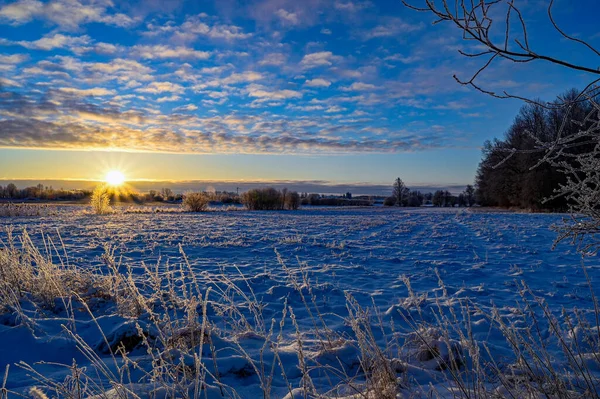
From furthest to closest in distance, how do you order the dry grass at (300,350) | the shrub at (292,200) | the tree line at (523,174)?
the shrub at (292,200)
the tree line at (523,174)
the dry grass at (300,350)

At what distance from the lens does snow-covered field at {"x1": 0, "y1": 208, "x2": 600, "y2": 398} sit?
283cm

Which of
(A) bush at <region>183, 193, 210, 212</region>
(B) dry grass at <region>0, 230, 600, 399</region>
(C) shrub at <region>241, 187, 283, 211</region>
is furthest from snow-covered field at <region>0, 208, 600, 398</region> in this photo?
(C) shrub at <region>241, 187, 283, 211</region>

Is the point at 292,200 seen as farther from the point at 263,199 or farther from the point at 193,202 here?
the point at 193,202

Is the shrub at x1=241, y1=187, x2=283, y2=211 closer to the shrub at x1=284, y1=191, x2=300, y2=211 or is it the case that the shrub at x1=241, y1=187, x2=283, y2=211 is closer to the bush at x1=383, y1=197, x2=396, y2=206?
the shrub at x1=284, y1=191, x2=300, y2=211

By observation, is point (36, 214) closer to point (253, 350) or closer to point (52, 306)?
point (52, 306)

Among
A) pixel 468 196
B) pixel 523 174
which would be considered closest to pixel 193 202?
pixel 523 174

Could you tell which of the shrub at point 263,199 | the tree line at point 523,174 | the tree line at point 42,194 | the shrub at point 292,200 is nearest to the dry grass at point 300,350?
the tree line at point 523,174

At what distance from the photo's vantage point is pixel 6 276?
189 inches

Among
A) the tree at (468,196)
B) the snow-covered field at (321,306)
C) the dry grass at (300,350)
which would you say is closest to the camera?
the dry grass at (300,350)

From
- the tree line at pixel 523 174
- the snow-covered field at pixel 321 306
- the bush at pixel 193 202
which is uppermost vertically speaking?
the tree line at pixel 523 174

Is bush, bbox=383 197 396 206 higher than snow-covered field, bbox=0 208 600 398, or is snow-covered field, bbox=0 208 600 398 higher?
bush, bbox=383 197 396 206

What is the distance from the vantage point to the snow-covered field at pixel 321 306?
2828 mm

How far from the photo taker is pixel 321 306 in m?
5.34

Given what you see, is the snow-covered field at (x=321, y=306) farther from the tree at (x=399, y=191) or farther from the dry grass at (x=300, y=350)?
the tree at (x=399, y=191)
